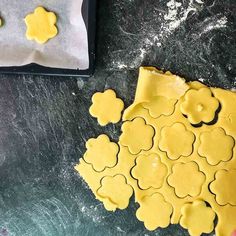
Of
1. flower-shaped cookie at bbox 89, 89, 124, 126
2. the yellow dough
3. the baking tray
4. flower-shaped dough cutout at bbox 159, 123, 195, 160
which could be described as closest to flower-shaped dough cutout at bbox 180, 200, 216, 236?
the yellow dough

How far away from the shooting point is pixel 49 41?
104 centimetres

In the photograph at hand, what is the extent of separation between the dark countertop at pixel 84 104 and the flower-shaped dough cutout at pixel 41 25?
9cm

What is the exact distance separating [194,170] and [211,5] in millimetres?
346

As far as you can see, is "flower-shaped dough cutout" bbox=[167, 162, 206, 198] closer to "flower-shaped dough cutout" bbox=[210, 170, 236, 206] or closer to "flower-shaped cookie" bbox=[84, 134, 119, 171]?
"flower-shaped dough cutout" bbox=[210, 170, 236, 206]

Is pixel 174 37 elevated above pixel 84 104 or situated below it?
above

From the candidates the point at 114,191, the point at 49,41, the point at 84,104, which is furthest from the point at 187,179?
the point at 49,41

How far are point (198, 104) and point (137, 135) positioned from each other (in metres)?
0.14

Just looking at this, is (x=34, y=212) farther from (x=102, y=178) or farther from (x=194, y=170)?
(x=194, y=170)

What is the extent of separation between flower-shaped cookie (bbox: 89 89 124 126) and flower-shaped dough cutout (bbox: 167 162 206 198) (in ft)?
0.54

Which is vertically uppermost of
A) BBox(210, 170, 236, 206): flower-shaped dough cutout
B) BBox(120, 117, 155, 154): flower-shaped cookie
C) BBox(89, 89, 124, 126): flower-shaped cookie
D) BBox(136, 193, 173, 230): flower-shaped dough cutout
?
BBox(89, 89, 124, 126): flower-shaped cookie

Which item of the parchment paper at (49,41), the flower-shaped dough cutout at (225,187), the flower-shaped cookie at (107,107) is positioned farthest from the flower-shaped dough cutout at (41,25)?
A: the flower-shaped dough cutout at (225,187)

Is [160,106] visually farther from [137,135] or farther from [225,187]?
[225,187]

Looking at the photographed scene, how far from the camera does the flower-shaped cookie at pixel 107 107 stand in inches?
41.3

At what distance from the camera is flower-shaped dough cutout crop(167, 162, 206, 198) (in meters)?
1.04
